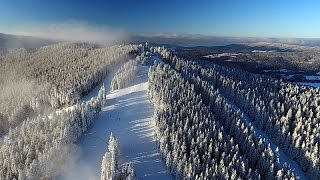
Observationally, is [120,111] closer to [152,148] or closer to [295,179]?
[152,148]

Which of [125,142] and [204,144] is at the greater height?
[125,142]

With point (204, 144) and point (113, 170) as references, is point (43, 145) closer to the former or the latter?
point (113, 170)

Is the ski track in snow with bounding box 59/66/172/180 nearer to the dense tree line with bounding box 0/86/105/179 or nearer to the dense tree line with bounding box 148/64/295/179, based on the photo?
the dense tree line with bounding box 0/86/105/179

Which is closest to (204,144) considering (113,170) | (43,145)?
(113,170)

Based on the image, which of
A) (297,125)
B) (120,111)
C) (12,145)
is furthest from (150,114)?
(297,125)

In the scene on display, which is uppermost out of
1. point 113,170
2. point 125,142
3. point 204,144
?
point 113,170

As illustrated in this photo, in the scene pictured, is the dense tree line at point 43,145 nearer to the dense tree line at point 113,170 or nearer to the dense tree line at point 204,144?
the dense tree line at point 113,170

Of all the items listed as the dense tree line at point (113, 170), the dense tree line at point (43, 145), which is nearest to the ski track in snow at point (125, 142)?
the dense tree line at point (43, 145)
